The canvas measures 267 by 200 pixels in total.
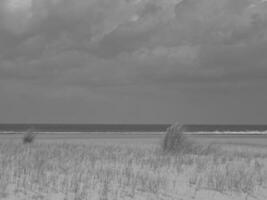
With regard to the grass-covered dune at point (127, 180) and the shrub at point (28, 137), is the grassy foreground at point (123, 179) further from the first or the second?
the shrub at point (28, 137)

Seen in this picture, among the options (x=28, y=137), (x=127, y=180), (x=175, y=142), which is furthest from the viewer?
(x=28, y=137)

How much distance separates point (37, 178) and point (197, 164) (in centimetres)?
719

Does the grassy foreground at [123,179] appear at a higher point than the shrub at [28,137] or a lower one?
lower

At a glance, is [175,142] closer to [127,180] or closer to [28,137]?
[127,180]

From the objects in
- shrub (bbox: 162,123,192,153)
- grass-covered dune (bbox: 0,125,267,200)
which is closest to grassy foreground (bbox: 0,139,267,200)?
grass-covered dune (bbox: 0,125,267,200)

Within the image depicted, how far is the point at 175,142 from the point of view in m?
21.5

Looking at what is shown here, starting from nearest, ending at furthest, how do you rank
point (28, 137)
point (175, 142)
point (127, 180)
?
point (127, 180), point (175, 142), point (28, 137)

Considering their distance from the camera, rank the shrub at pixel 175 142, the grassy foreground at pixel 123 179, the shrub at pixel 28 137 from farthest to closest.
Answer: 1. the shrub at pixel 28 137
2. the shrub at pixel 175 142
3. the grassy foreground at pixel 123 179

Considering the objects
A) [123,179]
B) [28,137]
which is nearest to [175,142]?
[123,179]

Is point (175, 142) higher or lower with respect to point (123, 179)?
higher

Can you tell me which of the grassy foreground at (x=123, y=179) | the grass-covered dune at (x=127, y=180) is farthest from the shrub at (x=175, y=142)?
the grassy foreground at (x=123, y=179)

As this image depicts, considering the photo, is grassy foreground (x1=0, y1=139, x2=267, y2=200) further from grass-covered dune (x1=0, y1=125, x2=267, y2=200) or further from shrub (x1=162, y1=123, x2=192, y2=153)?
shrub (x1=162, y1=123, x2=192, y2=153)

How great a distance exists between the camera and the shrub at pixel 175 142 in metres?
21.4

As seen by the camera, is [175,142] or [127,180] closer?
[127,180]
